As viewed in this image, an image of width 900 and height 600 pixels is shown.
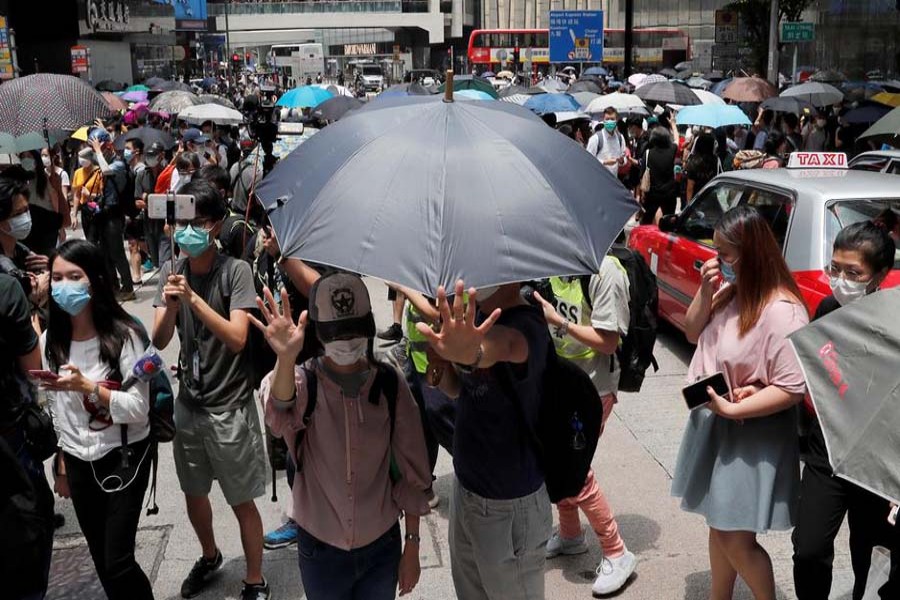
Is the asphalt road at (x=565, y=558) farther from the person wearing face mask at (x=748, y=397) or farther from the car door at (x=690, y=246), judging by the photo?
the car door at (x=690, y=246)

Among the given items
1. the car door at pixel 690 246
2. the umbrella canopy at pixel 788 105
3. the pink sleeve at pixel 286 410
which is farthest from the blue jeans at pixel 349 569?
the umbrella canopy at pixel 788 105

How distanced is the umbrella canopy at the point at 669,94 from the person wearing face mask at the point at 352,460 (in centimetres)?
1651

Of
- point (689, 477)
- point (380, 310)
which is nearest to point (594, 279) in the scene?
point (689, 477)

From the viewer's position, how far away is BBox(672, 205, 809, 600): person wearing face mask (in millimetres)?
3391

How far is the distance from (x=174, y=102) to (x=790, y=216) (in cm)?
1493

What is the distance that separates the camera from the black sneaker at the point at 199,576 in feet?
14.1

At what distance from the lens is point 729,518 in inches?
138

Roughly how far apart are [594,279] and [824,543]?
1371 mm

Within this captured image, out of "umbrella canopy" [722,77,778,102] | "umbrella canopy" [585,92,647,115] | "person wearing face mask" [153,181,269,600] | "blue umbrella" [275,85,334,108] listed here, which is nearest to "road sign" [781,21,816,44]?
"umbrella canopy" [722,77,778,102]

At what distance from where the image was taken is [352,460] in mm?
3080

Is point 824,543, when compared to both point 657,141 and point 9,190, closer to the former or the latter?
point 9,190

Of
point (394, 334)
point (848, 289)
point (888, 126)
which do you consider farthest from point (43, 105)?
point (888, 126)

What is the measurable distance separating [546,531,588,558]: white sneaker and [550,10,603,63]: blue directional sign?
33800 mm

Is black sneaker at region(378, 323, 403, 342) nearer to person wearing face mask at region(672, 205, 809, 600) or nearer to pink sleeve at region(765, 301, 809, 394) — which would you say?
person wearing face mask at region(672, 205, 809, 600)
